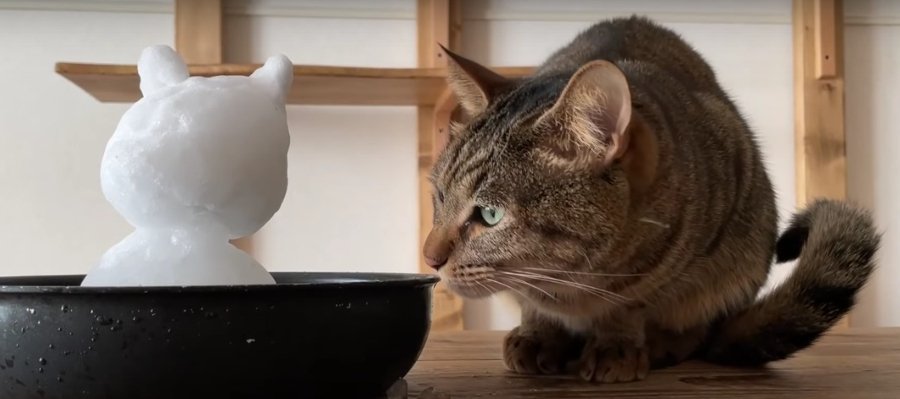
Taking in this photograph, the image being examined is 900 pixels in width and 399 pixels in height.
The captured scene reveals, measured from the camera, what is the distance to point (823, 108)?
1781 millimetres

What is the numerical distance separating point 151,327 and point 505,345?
18.4 inches

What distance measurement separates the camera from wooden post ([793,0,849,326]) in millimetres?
1769

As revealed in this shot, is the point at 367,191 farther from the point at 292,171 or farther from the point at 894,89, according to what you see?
the point at 894,89

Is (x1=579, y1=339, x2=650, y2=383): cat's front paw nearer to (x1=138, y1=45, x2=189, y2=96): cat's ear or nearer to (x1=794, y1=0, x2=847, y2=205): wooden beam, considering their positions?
(x1=138, y1=45, x2=189, y2=96): cat's ear

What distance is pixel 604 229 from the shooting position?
0.74 m

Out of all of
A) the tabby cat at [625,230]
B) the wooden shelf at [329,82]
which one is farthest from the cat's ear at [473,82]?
the wooden shelf at [329,82]

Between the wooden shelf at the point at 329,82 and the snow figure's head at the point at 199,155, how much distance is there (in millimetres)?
883

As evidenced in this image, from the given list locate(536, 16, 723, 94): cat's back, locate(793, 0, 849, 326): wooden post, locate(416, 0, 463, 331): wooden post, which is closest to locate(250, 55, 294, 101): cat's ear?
locate(536, 16, 723, 94): cat's back

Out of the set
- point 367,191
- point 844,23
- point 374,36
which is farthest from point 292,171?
point 844,23

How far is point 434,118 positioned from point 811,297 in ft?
3.21

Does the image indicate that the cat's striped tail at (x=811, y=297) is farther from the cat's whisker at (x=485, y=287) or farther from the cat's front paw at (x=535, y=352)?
the cat's whisker at (x=485, y=287)

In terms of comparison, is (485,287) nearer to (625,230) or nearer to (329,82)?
(625,230)

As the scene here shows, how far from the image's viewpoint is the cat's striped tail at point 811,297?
84 cm

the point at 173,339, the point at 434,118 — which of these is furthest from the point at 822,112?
the point at 173,339
